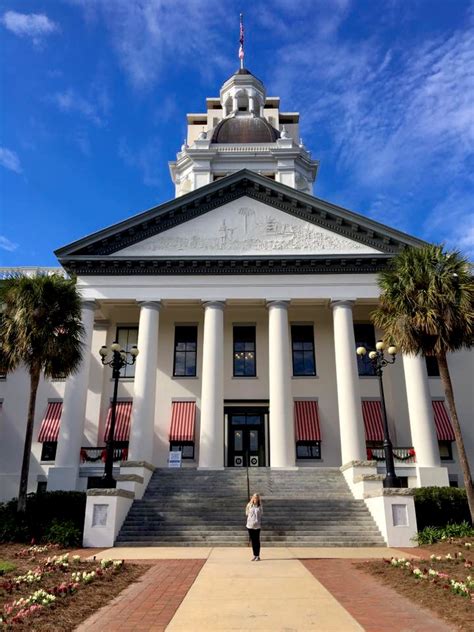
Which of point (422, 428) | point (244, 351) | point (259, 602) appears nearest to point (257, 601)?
point (259, 602)

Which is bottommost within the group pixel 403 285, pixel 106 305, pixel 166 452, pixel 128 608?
pixel 128 608

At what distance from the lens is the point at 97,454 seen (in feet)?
82.7

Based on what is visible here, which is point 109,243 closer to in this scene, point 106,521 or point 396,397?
point 106,521

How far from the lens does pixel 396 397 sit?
27484 millimetres

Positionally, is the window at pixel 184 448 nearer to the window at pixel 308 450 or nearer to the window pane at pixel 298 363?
the window at pixel 308 450

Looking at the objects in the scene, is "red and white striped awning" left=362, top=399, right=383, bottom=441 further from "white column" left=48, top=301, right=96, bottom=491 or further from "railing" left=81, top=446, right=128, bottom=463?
"white column" left=48, top=301, right=96, bottom=491

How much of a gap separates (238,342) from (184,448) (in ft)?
21.0

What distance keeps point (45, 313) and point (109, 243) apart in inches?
344

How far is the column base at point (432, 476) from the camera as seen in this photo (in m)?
22.8

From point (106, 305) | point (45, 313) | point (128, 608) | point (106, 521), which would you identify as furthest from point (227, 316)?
point (128, 608)

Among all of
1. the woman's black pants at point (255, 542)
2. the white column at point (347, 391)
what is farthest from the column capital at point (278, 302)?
the woman's black pants at point (255, 542)

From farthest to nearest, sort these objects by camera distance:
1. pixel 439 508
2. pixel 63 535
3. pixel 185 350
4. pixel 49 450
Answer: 1. pixel 185 350
2. pixel 49 450
3. pixel 439 508
4. pixel 63 535

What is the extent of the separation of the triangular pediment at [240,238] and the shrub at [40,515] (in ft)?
39.5

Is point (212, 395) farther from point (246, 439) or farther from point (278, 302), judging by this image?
point (278, 302)
